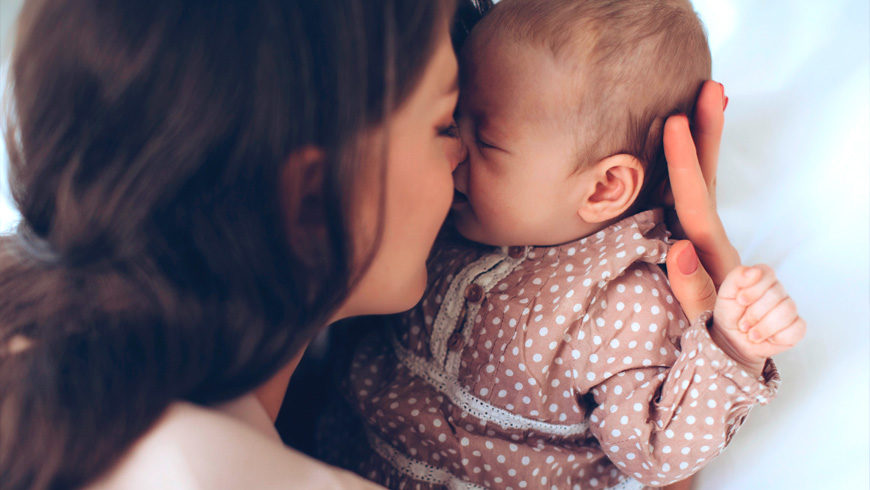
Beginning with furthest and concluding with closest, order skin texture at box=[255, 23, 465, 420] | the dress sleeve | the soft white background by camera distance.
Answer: the soft white background
the dress sleeve
skin texture at box=[255, 23, 465, 420]

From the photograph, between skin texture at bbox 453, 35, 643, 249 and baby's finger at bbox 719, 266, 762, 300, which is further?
skin texture at bbox 453, 35, 643, 249

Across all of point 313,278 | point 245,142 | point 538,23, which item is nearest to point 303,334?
point 313,278

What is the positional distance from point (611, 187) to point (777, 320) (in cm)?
26

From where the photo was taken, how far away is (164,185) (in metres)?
0.53

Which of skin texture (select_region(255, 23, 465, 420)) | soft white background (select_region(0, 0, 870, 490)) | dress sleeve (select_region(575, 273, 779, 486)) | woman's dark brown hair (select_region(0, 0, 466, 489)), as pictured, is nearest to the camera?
woman's dark brown hair (select_region(0, 0, 466, 489))

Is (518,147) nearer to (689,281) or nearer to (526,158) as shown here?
(526,158)

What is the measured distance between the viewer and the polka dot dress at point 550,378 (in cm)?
77

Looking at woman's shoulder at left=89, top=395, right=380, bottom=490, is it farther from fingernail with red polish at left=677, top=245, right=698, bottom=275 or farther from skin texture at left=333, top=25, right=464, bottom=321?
fingernail with red polish at left=677, top=245, right=698, bottom=275

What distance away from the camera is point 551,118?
→ 2.58 ft

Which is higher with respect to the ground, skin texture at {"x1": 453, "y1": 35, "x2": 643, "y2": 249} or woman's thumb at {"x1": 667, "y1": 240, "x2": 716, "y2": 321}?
skin texture at {"x1": 453, "y1": 35, "x2": 643, "y2": 249}

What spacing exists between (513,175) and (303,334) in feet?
1.13

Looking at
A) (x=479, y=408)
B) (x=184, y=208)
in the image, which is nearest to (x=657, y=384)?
(x=479, y=408)

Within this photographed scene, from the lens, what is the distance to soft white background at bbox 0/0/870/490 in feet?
2.87

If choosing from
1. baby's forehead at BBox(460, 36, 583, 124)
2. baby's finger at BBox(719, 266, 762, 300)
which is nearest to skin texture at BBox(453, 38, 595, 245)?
baby's forehead at BBox(460, 36, 583, 124)
